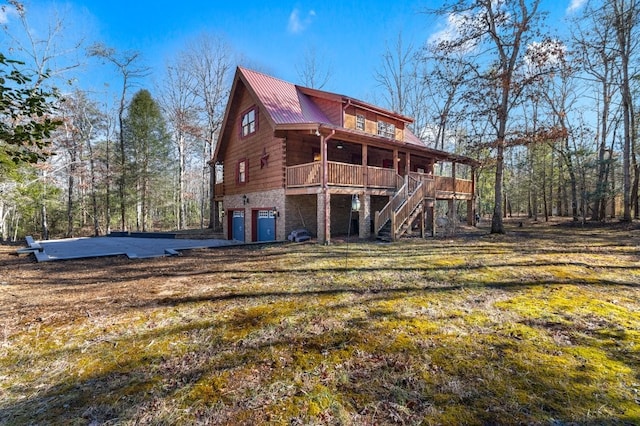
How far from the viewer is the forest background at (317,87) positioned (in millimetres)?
13727

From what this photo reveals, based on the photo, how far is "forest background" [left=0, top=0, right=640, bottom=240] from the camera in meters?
13.7

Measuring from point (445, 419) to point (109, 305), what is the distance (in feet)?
17.3

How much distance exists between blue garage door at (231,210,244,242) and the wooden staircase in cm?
804

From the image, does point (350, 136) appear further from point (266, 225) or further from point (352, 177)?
point (266, 225)

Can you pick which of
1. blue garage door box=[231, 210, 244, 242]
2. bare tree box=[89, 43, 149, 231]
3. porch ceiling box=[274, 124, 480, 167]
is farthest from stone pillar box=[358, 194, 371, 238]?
bare tree box=[89, 43, 149, 231]

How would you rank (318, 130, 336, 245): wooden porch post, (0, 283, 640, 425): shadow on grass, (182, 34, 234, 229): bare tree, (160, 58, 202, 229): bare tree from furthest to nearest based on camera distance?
(160, 58, 202, 229): bare tree, (182, 34, 234, 229): bare tree, (318, 130, 336, 245): wooden porch post, (0, 283, 640, 425): shadow on grass

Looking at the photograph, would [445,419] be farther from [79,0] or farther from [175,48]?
[175,48]

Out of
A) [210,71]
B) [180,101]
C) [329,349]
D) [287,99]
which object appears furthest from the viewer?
[180,101]

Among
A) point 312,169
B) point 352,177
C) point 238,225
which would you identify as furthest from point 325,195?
point 238,225

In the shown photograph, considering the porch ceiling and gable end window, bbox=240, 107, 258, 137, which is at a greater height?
gable end window, bbox=240, 107, 258, 137

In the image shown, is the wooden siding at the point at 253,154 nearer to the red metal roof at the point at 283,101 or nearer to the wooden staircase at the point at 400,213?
the red metal roof at the point at 283,101

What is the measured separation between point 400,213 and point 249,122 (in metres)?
9.57

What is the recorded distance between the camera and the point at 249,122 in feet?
52.6

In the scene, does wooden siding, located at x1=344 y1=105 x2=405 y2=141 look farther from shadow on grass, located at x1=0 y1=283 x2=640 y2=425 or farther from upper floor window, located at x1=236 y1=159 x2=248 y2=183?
shadow on grass, located at x1=0 y1=283 x2=640 y2=425
